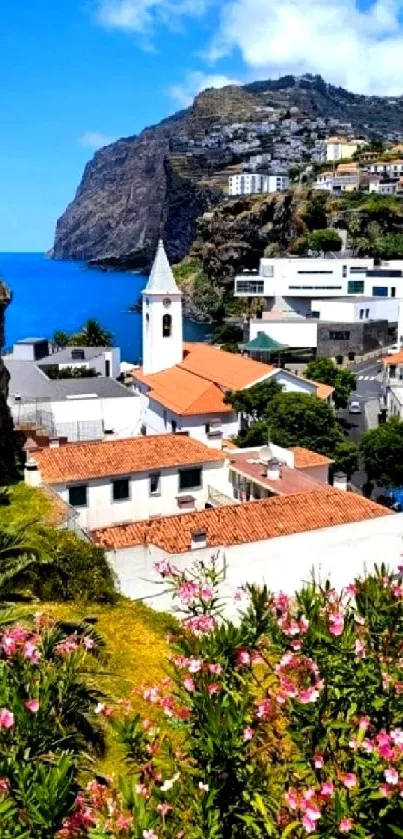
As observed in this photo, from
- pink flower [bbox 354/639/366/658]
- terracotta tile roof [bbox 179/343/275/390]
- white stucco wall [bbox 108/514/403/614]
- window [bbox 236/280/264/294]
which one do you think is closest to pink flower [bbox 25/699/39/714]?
pink flower [bbox 354/639/366/658]

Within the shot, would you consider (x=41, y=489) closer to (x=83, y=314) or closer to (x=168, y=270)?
(x=168, y=270)

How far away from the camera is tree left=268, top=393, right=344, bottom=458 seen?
109ft

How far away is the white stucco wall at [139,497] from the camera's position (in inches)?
864

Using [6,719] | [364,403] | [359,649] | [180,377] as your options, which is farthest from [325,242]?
[6,719]

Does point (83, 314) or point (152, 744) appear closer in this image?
point (152, 744)

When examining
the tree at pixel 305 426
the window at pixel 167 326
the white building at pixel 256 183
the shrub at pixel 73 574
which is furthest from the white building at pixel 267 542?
the white building at pixel 256 183

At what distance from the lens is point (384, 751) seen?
5207mm

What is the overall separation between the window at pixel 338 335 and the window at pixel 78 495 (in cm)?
4687

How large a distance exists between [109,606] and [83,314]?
133m

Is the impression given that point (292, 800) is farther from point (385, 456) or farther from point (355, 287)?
point (355, 287)

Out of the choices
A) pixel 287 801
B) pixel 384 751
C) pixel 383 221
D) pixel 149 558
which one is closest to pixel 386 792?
pixel 384 751

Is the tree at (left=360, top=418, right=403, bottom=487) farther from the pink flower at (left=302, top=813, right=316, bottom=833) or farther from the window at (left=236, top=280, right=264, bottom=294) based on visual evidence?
the window at (left=236, top=280, right=264, bottom=294)

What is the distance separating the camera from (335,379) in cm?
4881

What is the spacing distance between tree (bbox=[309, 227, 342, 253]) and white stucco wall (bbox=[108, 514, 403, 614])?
85.3 m
